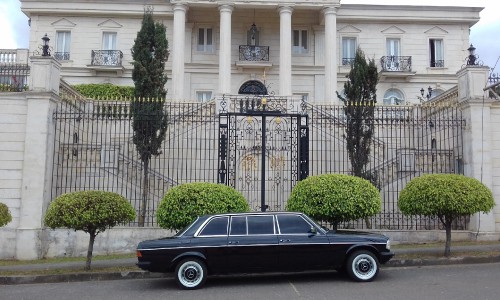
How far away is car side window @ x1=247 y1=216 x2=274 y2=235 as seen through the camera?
905 cm

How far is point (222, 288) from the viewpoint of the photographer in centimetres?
894

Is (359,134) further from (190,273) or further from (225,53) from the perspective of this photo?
(225,53)

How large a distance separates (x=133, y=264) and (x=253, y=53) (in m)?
22.3

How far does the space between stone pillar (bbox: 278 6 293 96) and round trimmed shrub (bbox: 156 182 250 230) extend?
56.5 feet

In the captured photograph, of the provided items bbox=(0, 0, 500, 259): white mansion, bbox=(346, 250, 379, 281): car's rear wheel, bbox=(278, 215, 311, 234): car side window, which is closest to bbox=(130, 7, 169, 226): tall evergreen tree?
bbox=(0, 0, 500, 259): white mansion

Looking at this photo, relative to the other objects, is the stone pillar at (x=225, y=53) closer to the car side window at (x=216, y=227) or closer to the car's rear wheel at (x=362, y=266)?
the car side window at (x=216, y=227)

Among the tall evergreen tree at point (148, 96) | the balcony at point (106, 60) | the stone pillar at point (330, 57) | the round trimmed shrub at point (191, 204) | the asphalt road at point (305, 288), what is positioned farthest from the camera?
the balcony at point (106, 60)

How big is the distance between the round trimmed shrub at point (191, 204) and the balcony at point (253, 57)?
21.0m

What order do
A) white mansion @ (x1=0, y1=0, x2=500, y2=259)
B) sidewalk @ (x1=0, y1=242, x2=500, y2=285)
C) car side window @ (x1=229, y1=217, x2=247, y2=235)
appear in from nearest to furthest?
1. car side window @ (x1=229, y1=217, x2=247, y2=235)
2. sidewalk @ (x1=0, y1=242, x2=500, y2=285)
3. white mansion @ (x1=0, y1=0, x2=500, y2=259)

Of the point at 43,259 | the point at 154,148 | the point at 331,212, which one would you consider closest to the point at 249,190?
the point at 154,148

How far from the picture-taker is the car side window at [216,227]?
904cm

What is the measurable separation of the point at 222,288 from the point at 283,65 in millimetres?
20774

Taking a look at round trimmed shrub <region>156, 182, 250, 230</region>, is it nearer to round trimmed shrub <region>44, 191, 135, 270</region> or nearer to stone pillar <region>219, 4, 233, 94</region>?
round trimmed shrub <region>44, 191, 135, 270</region>

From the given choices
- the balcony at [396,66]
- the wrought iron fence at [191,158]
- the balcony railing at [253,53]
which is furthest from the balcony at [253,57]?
the wrought iron fence at [191,158]
